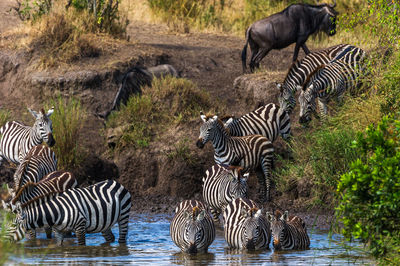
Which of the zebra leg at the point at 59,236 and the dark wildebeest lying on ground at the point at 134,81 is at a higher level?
the dark wildebeest lying on ground at the point at 134,81

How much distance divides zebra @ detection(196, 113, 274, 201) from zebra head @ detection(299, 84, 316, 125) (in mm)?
1365

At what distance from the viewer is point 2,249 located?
6.46 metres

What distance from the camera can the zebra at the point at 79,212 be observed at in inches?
462

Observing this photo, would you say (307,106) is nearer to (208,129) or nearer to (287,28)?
(208,129)

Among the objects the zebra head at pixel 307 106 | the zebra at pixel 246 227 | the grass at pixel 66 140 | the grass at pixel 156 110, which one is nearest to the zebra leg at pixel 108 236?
the zebra at pixel 246 227

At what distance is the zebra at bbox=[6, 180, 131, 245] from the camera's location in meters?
11.7

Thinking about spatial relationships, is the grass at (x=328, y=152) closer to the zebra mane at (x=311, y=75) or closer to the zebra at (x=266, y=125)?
the zebra at (x=266, y=125)

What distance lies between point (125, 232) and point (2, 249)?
610cm

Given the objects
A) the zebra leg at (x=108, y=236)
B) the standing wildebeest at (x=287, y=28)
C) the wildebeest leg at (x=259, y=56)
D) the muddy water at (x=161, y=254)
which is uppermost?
the standing wildebeest at (x=287, y=28)

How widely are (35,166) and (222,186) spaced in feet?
10.6

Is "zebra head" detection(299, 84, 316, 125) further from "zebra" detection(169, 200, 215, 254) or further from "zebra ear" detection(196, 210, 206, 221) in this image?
"zebra ear" detection(196, 210, 206, 221)

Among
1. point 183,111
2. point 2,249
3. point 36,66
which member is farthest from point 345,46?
point 2,249

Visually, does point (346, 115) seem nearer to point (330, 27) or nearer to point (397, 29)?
point (397, 29)

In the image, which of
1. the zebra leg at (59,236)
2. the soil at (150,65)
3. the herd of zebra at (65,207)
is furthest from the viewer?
the soil at (150,65)
